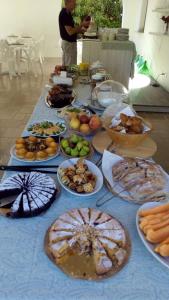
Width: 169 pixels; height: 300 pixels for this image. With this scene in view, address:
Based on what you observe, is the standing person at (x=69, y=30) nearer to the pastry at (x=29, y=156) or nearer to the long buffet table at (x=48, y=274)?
→ the pastry at (x=29, y=156)

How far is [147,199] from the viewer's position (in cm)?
72

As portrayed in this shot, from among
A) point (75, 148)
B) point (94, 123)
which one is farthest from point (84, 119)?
point (75, 148)

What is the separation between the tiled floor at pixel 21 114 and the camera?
7.18 ft

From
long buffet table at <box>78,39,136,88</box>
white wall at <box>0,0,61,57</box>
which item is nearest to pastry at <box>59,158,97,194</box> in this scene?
long buffet table at <box>78,39,136,88</box>

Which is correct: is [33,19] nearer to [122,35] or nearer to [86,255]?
[122,35]

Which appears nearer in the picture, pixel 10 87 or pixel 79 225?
pixel 79 225

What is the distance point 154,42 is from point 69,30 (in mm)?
1553

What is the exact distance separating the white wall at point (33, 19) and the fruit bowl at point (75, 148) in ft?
18.7

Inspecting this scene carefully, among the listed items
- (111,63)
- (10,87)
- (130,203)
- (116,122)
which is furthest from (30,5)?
→ (130,203)

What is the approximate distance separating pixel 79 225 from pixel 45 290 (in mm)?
157

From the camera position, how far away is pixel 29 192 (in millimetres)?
687

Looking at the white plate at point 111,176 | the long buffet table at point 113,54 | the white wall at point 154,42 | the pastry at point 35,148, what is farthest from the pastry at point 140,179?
the white wall at point 154,42

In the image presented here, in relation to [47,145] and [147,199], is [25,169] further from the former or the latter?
[147,199]

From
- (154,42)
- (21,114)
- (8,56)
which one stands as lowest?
(21,114)
